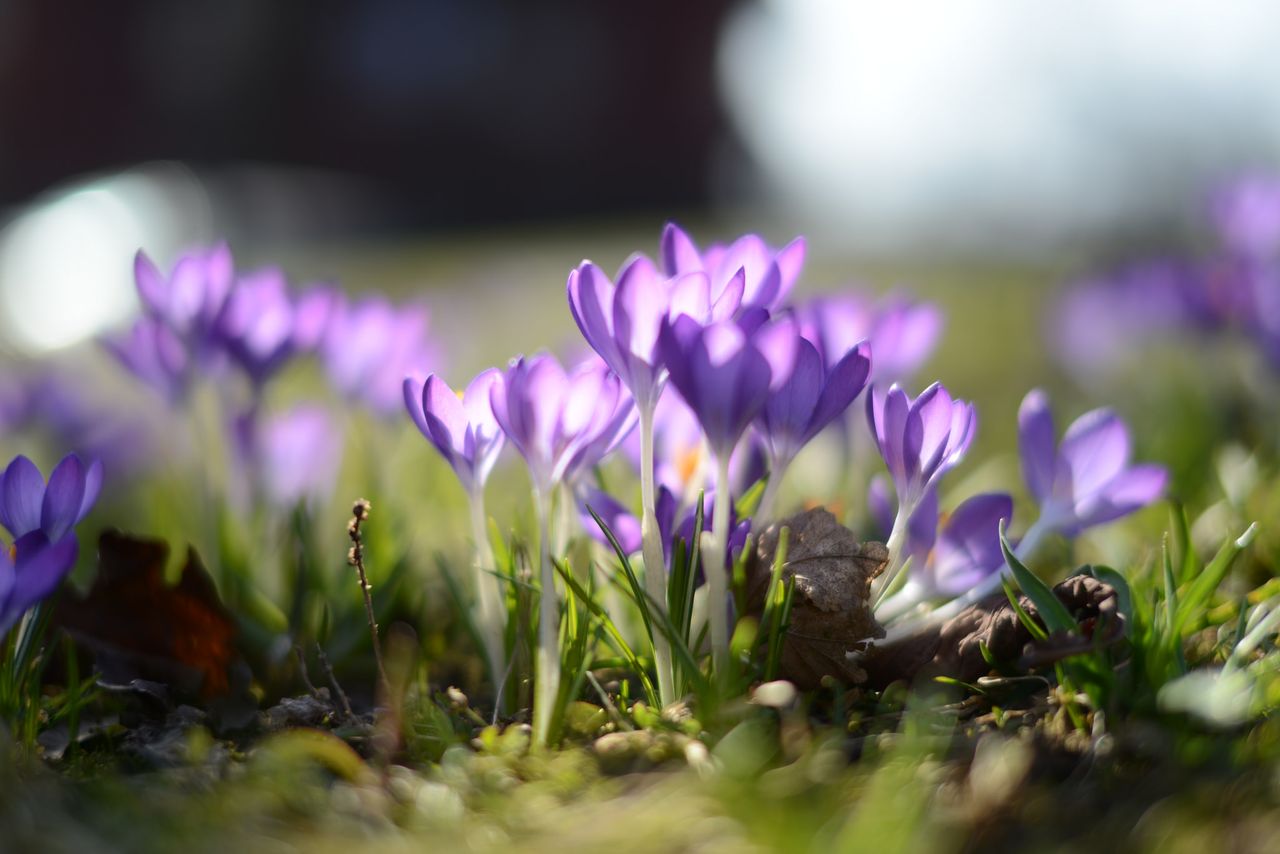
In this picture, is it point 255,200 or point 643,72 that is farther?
point 643,72

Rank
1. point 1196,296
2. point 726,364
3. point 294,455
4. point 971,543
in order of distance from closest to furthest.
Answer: point 726,364 < point 971,543 < point 294,455 < point 1196,296

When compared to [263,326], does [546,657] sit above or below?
below

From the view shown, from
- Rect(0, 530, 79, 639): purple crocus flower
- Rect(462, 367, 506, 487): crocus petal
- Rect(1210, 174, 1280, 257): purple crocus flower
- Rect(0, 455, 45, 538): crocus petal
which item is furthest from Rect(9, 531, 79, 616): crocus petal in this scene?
Rect(1210, 174, 1280, 257): purple crocus flower

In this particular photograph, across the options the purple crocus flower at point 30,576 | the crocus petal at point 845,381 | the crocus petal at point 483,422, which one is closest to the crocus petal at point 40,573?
the purple crocus flower at point 30,576

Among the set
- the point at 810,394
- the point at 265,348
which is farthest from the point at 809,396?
the point at 265,348

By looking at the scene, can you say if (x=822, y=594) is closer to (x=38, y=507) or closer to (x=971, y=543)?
(x=971, y=543)

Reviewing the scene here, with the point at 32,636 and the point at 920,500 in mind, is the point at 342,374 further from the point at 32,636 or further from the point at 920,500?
the point at 920,500

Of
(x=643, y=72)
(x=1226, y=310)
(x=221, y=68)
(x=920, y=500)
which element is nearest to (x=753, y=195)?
(x=643, y=72)

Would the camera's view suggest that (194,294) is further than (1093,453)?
Yes
